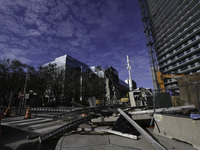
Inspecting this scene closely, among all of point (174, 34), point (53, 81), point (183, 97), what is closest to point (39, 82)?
point (53, 81)

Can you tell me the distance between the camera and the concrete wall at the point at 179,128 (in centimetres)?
313

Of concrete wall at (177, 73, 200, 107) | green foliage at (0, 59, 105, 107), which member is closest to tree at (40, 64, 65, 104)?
green foliage at (0, 59, 105, 107)

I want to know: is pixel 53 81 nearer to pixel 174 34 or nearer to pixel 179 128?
pixel 179 128

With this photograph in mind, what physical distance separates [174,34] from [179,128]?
203 feet

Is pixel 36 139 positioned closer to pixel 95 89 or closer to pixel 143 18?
pixel 95 89

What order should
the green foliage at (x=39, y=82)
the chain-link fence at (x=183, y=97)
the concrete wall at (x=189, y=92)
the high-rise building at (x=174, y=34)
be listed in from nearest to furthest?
1. the chain-link fence at (x=183, y=97)
2. the concrete wall at (x=189, y=92)
3. the green foliage at (x=39, y=82)
4. the high-rise building at (x=174, y=34)

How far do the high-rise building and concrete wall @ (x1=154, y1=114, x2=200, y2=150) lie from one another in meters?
48.3

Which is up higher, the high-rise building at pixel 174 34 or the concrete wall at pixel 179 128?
the high-rise building at pixel 174 34

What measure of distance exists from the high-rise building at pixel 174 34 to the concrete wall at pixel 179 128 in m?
48.3

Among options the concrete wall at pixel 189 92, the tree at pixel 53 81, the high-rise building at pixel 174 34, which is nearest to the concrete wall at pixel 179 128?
the concrete wall at pixel 189 92

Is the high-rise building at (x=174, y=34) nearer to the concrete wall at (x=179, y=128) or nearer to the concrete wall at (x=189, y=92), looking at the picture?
the concrete wall at (x=189, y=92)

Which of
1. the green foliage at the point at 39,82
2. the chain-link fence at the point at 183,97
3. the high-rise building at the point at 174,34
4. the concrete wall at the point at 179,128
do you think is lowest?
the concrete wall at the point at 179,128

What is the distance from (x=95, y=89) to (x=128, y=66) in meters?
14.8

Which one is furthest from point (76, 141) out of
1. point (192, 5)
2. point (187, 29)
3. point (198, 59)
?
point (192, 5)
